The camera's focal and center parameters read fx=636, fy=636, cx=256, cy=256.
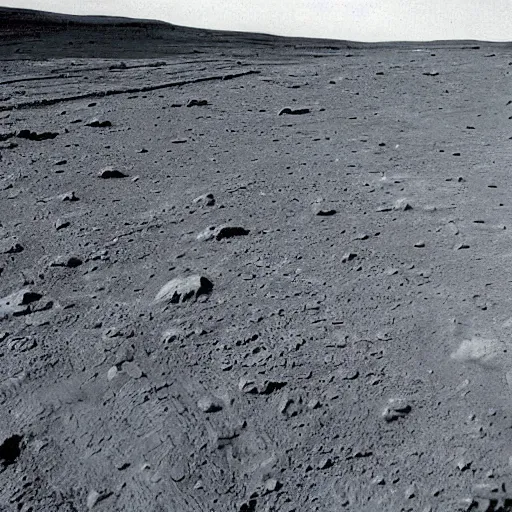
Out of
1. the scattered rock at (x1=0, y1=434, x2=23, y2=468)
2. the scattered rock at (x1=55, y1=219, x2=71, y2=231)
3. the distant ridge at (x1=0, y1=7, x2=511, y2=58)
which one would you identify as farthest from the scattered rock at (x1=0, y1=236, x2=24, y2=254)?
the distant ridge at (x1=0, y1=7, x2=511, y2=58)

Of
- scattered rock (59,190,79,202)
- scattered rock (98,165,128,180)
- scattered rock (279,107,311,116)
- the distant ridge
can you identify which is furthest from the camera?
the distant ridge

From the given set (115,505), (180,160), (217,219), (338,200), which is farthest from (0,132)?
(115,505)

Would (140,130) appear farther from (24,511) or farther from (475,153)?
(24,511)

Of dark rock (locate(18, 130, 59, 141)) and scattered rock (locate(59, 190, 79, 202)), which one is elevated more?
dark rock (locate(18, 130, 59, 141))

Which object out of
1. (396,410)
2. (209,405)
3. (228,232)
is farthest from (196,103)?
(396,410)

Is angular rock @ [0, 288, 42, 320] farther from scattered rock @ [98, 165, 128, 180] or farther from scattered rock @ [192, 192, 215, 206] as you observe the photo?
scattered rock @ [98, 165, 128, 180]

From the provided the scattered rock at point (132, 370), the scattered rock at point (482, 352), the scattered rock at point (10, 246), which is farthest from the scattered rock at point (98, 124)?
the scattered rock at point (482, 352)

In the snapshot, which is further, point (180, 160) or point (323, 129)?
point (323, 129)

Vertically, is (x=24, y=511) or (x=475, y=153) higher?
(x=475, y=153)
